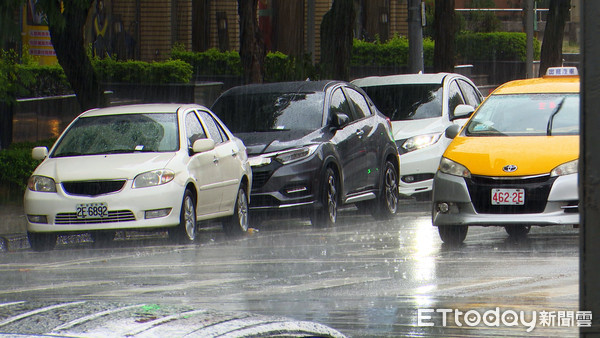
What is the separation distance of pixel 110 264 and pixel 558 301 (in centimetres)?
482

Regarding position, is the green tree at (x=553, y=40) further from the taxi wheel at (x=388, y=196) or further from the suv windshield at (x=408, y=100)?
the taxi wheel at (x=388, y=196)

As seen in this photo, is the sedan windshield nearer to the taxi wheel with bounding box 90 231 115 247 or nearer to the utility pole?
the taxi wheel with bounding box 90 231 115 247

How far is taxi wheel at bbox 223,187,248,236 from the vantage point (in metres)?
14.9

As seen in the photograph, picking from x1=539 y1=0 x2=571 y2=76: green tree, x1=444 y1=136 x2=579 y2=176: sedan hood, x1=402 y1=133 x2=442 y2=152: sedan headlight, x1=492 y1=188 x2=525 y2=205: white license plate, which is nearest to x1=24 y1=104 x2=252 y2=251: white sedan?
x1=444 y1=136 x2=579 y2=176: sedan hood

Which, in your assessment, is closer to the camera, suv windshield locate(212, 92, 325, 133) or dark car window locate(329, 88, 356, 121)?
suv windshield locate(212, 92, 325, 133)

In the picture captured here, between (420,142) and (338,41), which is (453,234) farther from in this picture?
(338,41)

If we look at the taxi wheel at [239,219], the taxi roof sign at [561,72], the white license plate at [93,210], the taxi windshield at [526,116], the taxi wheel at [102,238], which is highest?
the taxi roof sign at [561,72]

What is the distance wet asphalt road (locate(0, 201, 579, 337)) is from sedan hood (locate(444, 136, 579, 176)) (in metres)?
0.78

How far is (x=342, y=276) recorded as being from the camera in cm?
1057

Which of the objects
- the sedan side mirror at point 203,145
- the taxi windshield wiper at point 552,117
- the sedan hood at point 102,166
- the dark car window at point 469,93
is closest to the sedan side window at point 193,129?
the sedan side mirror at point 203,145

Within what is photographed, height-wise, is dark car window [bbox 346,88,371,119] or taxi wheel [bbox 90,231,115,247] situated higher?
dark car window [bbox 346,88,371,119]
